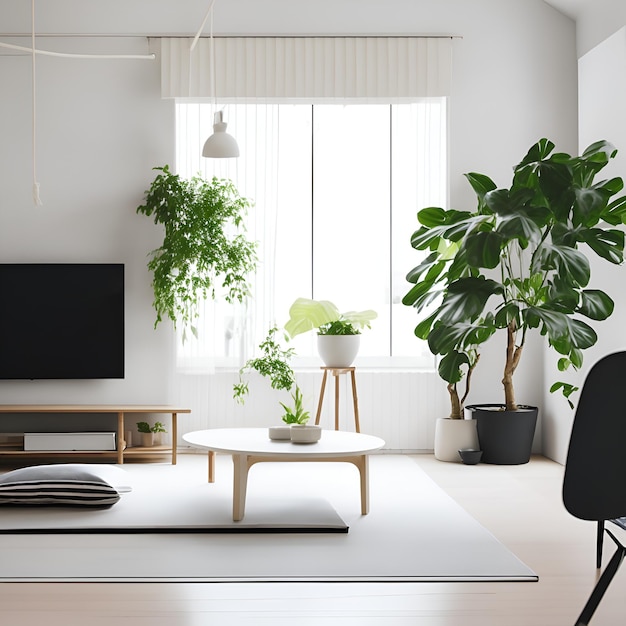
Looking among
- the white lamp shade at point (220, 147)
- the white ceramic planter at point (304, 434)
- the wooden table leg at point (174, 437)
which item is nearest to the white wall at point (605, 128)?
the white ceramic planter at point (304, 434)

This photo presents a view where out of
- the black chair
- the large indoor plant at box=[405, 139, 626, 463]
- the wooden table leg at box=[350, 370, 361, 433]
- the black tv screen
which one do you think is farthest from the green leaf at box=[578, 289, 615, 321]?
the black tv screen

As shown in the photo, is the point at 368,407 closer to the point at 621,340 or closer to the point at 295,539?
the point at 621,340

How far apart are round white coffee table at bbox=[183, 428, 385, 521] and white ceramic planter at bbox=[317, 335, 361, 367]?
1.27m

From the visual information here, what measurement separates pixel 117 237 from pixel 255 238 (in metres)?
0.98

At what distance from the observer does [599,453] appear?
2.15 meters

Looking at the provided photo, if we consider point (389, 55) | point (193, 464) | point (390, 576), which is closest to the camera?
point (390, 576)

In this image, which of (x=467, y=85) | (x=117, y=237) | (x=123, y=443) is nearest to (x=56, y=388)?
Result: (x=123, y=443)

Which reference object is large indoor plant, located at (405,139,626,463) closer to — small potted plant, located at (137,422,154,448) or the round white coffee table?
the round white coffee table

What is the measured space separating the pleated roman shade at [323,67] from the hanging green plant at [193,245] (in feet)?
2.39

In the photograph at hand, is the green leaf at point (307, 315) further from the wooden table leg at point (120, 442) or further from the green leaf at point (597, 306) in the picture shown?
the green leaf at point (597, 306)

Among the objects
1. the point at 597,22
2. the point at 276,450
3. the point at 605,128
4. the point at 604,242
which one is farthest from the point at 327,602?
the point at 597,22

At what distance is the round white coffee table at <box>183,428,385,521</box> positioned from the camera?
390cm

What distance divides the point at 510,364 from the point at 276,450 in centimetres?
217

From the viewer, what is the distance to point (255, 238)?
6102 mm
